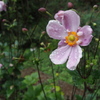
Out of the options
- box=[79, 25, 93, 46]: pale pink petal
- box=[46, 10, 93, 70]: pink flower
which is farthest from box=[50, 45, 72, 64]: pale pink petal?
box=[79, 25, 93, 46]: pale pink petal

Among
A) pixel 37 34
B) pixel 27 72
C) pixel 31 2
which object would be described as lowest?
pixel 27 72

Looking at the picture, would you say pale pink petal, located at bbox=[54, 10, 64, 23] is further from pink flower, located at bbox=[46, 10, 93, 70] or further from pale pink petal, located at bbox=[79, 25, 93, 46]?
pale pink petal, located at bbox=[79, 25, 93, 46]

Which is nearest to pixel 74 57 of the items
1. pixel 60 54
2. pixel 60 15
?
pixel 60 54

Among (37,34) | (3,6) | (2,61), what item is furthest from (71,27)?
(37,34)

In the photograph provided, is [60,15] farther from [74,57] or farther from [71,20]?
[74,57]

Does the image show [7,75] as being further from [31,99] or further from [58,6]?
[58,6]

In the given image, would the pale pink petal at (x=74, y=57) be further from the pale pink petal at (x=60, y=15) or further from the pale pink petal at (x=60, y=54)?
the pale pink petal at (x=60, y=15)
